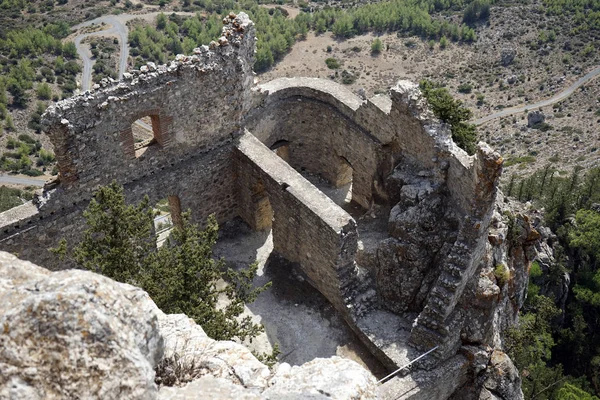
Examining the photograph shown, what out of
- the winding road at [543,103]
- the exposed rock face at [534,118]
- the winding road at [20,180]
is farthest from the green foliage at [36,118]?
the exposed rock face at [534,118]

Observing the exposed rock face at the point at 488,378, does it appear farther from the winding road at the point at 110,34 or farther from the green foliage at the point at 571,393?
the winding road at the point at 110,34

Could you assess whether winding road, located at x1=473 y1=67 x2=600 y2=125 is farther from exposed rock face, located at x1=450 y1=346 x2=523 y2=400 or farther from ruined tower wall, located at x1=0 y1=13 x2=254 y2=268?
exposed rock face, located at x1=450 y1=346 x2=523 y2=400

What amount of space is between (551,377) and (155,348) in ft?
96.3

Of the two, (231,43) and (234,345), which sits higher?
(231,43)

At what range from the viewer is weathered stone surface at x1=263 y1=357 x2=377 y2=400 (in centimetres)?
923

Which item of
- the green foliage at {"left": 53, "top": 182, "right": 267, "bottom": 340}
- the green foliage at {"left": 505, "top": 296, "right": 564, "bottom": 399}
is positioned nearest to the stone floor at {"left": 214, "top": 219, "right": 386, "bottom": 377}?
the green foliage at {"left": 53, "top": 182, "right": 267, "bottom": 340}

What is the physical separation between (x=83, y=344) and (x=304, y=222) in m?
11.5

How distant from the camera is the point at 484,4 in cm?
9800

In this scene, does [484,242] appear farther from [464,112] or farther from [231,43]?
[231,43]

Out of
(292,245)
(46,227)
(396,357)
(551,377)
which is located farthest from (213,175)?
(551,377)

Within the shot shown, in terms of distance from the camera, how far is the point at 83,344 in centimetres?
760

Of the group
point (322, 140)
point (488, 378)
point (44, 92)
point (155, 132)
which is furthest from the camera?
point (44, 92)

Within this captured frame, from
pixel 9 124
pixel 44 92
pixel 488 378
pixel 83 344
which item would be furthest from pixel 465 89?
pixel 83 344

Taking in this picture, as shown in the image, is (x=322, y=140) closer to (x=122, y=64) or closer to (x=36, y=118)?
(x=36, y=118)
